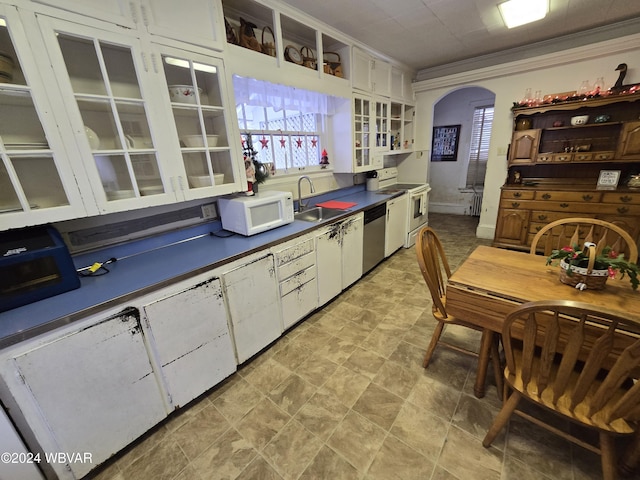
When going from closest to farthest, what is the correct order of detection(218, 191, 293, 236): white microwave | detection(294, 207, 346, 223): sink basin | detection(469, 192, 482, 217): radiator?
detection(218, 191, 293, 236): white microwave
detection(294, 207, 346, 223): sink basin
detection(469, 192, 482, 217): radiator

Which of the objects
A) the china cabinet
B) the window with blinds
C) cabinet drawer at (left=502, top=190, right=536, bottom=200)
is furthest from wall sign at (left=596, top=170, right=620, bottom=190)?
the window with blinds

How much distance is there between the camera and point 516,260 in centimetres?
164

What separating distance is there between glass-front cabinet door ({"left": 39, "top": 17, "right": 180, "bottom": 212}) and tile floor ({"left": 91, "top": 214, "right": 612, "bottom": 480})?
1.35 meters

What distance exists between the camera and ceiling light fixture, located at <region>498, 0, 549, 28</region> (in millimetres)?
2390

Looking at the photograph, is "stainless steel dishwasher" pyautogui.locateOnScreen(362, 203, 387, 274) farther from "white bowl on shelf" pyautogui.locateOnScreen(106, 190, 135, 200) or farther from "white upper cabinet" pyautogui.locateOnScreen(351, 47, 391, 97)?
"white bowl on shelf" pyautogui.locateOnScreen(106, 190, 135, 200)

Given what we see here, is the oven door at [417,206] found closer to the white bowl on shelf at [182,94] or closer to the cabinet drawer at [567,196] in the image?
the cabinet drawer at [567,196]

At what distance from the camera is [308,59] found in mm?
2500

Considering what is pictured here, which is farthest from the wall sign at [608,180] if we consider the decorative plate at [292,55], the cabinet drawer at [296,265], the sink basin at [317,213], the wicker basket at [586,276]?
the decorative plate at [292,55]

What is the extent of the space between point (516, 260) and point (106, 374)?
7.71 ft

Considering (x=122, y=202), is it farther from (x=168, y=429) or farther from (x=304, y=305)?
(x=304, y=305)

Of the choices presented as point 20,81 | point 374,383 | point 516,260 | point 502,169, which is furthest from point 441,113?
point 20,81

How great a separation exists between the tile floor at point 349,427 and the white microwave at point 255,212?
0.98 m

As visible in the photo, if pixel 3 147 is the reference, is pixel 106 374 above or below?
below

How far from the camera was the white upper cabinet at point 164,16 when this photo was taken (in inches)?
50.0
